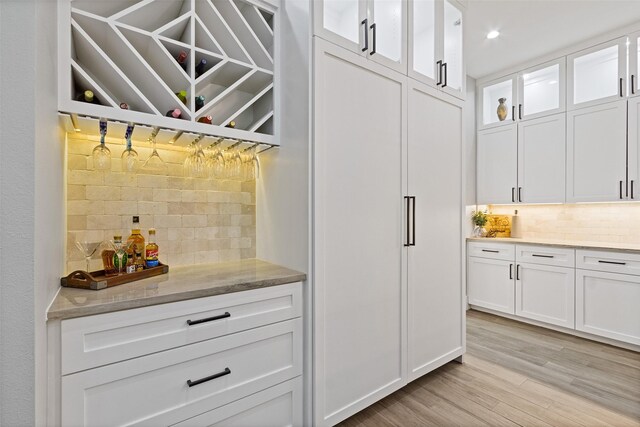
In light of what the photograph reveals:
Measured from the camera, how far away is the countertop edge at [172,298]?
1106mm

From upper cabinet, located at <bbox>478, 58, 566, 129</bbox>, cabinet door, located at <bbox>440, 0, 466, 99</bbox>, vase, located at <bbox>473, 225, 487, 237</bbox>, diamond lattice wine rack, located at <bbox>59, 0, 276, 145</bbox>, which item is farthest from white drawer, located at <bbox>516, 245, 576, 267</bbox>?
diamond lattice wine rack, located at <bbox>59, 0, 276, 145</bbox>

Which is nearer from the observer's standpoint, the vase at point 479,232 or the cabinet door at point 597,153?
the cabinet door at point 597,153

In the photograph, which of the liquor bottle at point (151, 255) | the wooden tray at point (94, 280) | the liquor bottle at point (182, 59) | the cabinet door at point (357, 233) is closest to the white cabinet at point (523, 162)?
the cabinet door at point (357, 233)

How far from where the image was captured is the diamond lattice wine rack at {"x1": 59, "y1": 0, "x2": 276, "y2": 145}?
139 cm

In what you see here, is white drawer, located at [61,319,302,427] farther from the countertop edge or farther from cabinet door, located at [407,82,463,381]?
cabinet door, located at [407,82,463,381]

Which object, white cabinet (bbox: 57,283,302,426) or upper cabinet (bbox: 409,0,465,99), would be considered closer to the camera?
white cabinet (bbox: 57,283,302,426)

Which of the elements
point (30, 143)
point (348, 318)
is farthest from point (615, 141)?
point (30, 143)

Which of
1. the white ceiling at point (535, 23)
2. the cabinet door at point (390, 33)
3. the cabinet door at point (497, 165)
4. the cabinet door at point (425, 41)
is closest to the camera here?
the cabinet door at point (390, 33)

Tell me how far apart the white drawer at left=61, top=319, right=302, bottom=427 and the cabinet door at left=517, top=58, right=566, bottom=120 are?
3662 mm

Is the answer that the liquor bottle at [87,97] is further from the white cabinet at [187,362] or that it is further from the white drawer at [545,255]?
the white drawer at [545,255]

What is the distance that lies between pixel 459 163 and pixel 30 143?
2.53 meters

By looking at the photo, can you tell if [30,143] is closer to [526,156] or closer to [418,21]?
[418,21]

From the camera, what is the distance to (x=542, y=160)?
3.56m

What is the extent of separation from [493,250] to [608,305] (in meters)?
1.08
